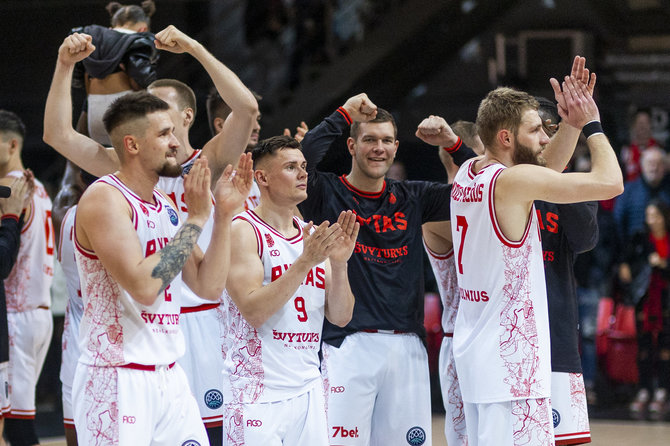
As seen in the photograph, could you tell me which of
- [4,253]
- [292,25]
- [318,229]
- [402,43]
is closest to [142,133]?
[318,229]

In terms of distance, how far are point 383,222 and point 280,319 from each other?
1.13 metres

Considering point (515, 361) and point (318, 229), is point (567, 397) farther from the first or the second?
point (318, 229)

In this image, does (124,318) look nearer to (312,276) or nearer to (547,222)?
(312,276)

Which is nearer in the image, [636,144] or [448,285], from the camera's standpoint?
[448,285]

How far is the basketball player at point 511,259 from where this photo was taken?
4301 millimetres

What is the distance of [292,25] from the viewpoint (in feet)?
45.6

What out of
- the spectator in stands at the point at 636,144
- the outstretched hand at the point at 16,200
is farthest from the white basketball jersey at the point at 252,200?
the spectator in stands at the point at 636,144

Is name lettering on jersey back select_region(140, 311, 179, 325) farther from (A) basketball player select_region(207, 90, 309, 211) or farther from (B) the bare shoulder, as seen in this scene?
(A) basketball player select_region(207, 90, 309, 211)

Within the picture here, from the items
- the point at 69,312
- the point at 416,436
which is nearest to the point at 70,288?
the point at 69,312

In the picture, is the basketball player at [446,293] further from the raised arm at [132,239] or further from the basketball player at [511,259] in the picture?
the raised arm at [132,239]

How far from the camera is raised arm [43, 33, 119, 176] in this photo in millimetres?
4402

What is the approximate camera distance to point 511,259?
439 centimetres

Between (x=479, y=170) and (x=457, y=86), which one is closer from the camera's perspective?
(x=479, y=170)

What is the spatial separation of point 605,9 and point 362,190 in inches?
370
